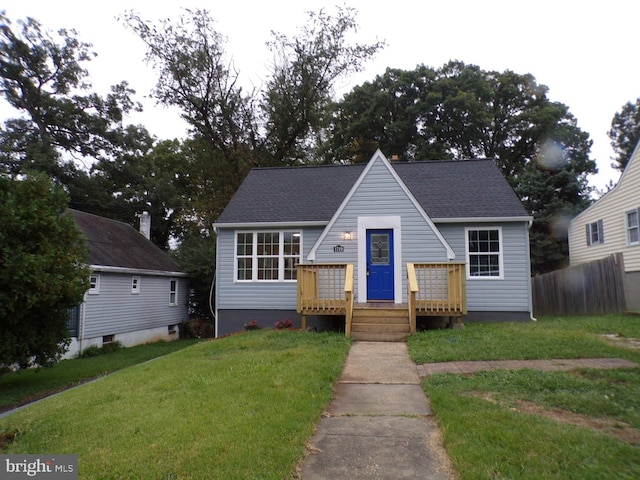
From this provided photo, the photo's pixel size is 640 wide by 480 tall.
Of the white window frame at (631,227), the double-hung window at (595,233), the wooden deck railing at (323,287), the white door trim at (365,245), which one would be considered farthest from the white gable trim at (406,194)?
the double-hung window at (595,233)

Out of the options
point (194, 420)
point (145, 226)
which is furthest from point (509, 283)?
point (145, 226)

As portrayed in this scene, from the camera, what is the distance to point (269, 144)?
26.8m

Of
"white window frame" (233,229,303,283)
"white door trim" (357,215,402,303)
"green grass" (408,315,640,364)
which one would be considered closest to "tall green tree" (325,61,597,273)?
"white door trim" (357,215,402,303)

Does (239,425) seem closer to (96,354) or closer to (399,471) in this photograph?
(399,471)

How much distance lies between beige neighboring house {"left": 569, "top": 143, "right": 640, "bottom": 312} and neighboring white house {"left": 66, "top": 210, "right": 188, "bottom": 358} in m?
17.6

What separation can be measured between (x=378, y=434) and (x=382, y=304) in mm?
7304

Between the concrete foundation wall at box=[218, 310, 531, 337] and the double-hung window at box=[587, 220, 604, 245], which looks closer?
the concrete foundation wall at box=[218, 310, 531, 337]

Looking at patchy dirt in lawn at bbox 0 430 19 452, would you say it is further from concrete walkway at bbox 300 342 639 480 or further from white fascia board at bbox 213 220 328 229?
white fascia board at bbox 213 220 328 229

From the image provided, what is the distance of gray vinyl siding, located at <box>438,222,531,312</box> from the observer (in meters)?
12.3

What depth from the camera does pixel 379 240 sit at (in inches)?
480

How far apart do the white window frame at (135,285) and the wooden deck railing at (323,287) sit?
977cm

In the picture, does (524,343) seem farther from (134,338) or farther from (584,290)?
(134,338)

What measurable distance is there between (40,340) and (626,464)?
1080cm

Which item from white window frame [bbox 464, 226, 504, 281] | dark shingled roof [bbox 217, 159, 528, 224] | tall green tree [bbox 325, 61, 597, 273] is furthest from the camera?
tall green tree [bbox 325, 61, 597, 273]
